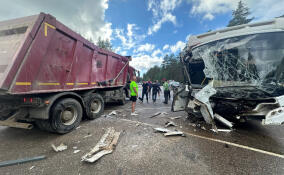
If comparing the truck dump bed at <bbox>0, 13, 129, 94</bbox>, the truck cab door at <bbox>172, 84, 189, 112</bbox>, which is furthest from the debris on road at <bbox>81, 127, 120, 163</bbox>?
the truck cab door at <bbox>172, 84, 189, 112</bbox>

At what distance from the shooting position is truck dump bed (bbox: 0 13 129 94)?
84.4 inches

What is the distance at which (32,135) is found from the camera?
286 cm

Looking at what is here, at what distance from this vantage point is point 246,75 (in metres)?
2.84

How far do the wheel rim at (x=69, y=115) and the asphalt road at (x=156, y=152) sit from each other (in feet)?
1.13

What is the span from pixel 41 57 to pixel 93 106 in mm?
2388

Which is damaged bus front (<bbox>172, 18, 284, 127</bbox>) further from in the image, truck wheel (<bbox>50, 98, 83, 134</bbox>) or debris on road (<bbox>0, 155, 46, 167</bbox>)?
debris on road (<bbox>0, 155, 46, 167</bbox>)

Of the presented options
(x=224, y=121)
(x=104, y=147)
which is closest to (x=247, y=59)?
(x=224, y=121)

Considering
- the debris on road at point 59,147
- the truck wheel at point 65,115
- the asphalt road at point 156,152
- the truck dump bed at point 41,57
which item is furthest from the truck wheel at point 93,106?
the debris on road at point 59,147

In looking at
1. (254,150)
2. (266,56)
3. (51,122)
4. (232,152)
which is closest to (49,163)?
(51,122)

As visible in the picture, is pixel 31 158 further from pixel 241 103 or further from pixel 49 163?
pixel 241 103

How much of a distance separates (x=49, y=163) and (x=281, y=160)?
4145 mm

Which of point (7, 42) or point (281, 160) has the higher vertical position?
point (7, 42)

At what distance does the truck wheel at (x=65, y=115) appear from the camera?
109 inches

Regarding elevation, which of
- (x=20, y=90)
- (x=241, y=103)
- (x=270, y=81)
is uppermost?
(x=270, y=81)
